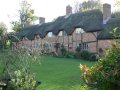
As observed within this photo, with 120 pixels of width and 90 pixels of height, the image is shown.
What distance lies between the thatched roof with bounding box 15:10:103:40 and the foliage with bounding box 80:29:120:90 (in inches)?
1289

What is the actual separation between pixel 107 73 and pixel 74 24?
3744cm

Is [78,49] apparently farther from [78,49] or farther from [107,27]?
[107,27]

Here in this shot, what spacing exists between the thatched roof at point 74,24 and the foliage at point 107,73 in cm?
3275

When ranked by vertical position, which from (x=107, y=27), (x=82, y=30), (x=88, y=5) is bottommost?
(x=82, y=30)

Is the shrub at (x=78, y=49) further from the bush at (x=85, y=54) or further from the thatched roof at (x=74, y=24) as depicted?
the thatched roof at (x=74, y=24)

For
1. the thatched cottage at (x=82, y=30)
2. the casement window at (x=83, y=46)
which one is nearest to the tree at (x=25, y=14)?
the thatched cottage at (x=82, y=30)

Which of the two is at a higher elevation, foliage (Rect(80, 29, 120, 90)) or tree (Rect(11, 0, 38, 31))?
tree (Rect(11, 0, 38, 31))

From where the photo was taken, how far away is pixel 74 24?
4338cm

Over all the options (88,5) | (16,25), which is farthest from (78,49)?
(88,5)

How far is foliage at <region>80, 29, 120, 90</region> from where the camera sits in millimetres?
6062

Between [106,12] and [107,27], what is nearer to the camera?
[107,27]

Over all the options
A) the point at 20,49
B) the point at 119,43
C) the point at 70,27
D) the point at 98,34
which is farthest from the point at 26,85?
the point at 70,27

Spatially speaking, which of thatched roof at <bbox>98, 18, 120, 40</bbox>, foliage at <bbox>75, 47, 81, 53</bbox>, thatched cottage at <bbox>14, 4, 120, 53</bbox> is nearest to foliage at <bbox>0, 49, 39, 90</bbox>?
thatched cottage at <bbox>14, 4, 120, 53</bbox>

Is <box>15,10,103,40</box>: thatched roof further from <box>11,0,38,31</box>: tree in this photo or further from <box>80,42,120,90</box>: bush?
<box>80,42,120,90</box>: bush
